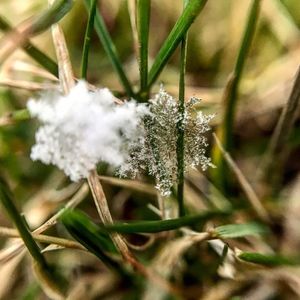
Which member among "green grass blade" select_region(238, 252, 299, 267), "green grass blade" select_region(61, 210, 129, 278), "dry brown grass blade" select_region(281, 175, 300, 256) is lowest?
"dry brown grass blade" select_region(281, 175, 300, 256)

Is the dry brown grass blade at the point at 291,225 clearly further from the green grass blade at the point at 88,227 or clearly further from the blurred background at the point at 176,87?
the green grass blade at the point at 88,227

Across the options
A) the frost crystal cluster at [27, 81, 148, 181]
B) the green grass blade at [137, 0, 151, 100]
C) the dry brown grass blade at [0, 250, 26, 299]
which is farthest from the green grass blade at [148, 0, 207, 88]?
the dry brown grass blade at [0, 250, 26, 299]

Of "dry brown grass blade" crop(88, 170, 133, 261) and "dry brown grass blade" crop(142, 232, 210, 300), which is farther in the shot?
"dry brown grass blade" crop(142, 232, 210, 300)

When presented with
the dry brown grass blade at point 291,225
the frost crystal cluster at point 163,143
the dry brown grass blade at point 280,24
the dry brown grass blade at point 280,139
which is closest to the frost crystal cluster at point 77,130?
the frost crystal cluster at point 163,143

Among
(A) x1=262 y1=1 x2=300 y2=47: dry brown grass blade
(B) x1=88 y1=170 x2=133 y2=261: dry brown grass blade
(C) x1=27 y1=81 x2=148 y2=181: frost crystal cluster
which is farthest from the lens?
(A) x1=262 y1=1 x2=300 y2=47: dry brown grass blade

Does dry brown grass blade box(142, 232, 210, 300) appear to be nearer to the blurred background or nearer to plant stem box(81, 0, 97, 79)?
the blurred background

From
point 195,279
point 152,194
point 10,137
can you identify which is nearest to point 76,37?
point 10,137
